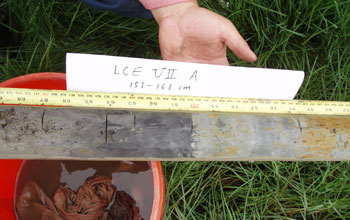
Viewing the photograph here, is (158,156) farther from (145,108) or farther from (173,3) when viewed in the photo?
(173,3)

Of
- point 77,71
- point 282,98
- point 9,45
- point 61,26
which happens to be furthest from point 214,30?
point 9,45

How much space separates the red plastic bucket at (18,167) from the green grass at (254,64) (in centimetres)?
39

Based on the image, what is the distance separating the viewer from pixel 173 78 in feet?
4.19

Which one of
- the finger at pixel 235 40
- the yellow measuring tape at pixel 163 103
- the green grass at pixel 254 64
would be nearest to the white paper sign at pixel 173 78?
the yellow measuring tape at pixel 163 103

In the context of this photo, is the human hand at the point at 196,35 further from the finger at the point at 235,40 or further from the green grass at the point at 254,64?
the green grass at the point at 254,64

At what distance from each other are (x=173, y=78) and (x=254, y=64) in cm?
87

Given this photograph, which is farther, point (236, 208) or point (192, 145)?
point (236, 208)

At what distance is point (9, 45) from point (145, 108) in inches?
51.3

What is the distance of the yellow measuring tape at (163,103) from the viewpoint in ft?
3.92

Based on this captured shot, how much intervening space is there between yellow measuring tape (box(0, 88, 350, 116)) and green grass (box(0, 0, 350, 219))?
0.52m

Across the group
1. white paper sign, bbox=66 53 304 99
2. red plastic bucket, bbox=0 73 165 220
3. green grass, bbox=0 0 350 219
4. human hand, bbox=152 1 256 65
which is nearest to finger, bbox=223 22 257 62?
human hand, bbox=152 1 256 65

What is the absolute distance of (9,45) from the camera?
195 centimetres

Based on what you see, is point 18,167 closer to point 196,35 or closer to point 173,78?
point 173,78

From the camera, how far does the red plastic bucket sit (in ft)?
4.33
